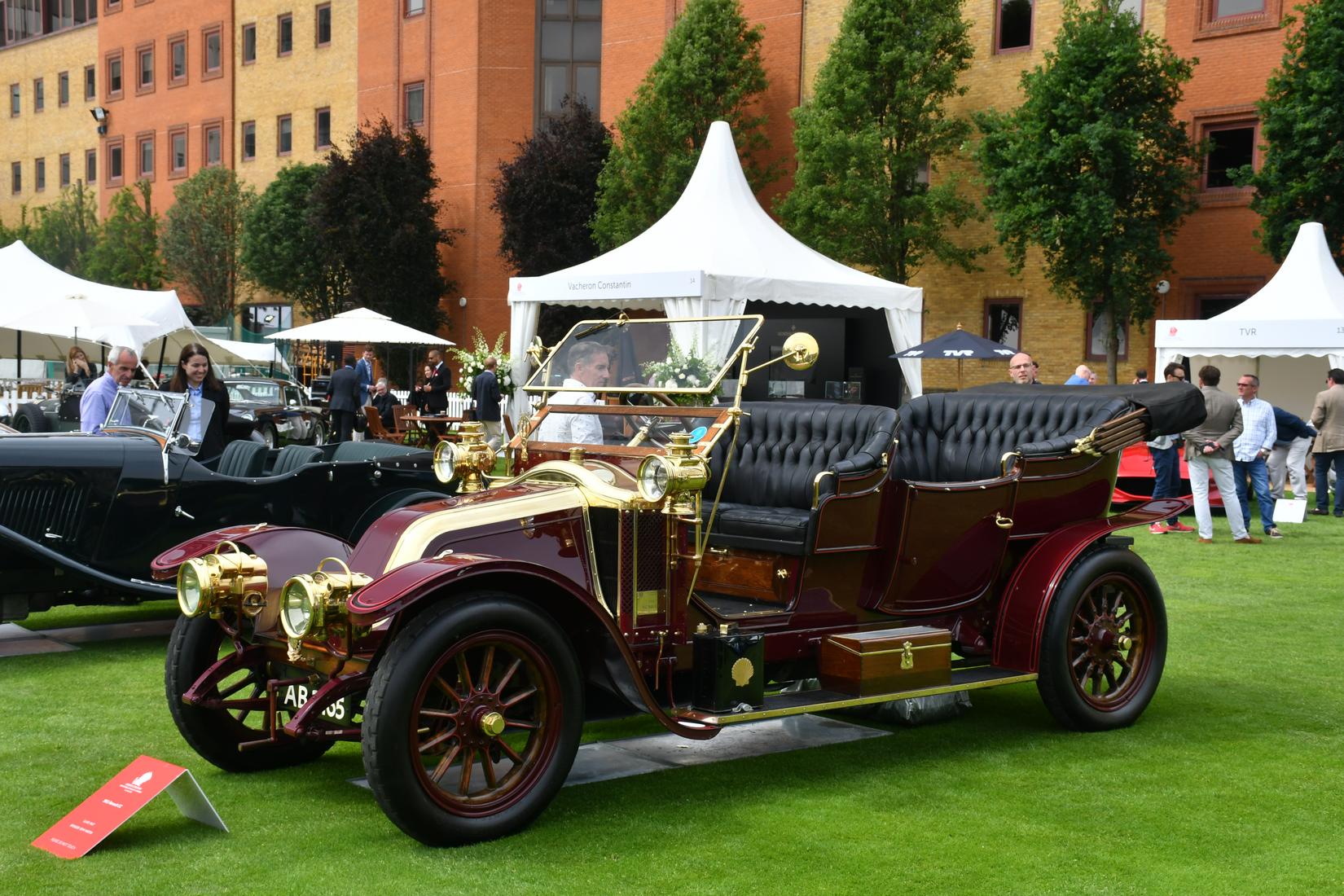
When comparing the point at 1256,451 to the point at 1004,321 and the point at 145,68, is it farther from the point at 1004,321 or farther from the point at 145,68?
the point at 145,68

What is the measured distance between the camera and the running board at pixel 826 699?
4.78 meters

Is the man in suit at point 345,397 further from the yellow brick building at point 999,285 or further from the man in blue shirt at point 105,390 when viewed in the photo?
the man in blue shirt at point 105,390

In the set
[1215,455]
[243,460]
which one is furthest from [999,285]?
[243,460]

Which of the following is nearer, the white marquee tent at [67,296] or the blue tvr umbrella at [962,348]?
the white marquee tent at [67,296]

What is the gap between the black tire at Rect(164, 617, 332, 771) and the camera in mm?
4941

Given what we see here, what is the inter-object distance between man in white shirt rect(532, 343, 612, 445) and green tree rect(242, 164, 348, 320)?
33.2 m

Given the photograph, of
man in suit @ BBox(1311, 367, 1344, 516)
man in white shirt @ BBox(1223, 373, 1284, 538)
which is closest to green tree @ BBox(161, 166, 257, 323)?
man in suit @ BBox(1311, 367, 1344, 516)

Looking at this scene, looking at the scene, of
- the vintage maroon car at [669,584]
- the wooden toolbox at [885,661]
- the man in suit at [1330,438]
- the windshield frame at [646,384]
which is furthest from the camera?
the man in suit at [1330,438]

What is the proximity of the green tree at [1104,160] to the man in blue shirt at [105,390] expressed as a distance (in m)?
16.0

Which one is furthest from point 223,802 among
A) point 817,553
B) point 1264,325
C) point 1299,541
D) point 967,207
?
point 967,207

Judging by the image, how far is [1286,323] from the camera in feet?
57.0

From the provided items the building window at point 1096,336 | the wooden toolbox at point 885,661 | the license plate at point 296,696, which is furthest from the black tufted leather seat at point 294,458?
the building window at point 1096,336

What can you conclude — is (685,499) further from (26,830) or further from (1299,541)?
(1299,541)

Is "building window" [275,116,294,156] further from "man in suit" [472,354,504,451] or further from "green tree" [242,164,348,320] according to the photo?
"man in suit" [472,354,504,451]
